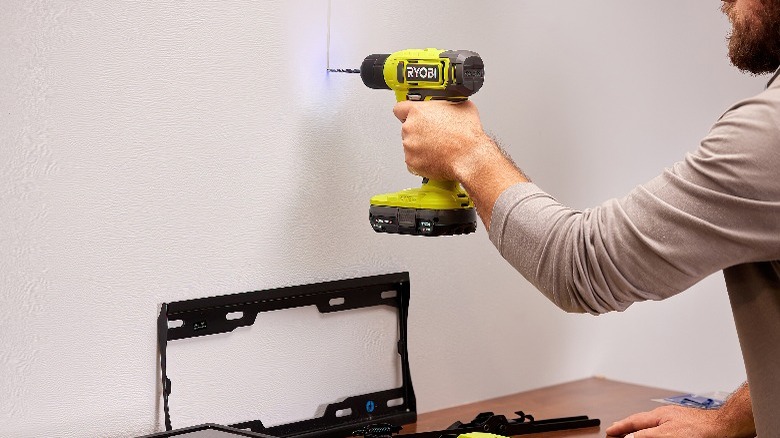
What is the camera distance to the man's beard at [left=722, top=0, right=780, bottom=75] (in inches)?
50.9

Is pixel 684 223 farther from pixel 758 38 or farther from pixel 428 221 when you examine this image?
pixel 428 221

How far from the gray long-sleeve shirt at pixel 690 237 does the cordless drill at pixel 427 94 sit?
0.30 meters

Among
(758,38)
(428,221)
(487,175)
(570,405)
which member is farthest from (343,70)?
(570,405)

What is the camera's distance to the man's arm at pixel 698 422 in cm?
171

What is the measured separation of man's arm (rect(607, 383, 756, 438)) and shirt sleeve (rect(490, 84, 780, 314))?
593 mm

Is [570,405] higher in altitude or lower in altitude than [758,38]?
lower

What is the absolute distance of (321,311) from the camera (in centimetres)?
183

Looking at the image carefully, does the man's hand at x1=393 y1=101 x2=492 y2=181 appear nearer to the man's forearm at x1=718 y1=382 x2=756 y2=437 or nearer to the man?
the man

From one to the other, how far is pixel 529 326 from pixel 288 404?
68cm

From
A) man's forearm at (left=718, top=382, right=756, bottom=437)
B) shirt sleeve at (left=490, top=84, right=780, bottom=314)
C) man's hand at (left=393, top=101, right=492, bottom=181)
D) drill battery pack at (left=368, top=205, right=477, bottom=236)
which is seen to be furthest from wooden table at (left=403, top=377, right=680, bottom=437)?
shirt sleeve at (left=490, top=84, right=780, bottom=314)

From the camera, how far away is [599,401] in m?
2.12

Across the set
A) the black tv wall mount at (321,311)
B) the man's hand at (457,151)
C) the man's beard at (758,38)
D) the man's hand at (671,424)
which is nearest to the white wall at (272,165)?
the black tv wall mount at (321,311)

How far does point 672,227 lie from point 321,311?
2.73 feet

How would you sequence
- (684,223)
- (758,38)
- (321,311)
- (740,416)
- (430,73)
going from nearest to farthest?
(684,223), (758,38), (430,73), (740,416), (321,311)
